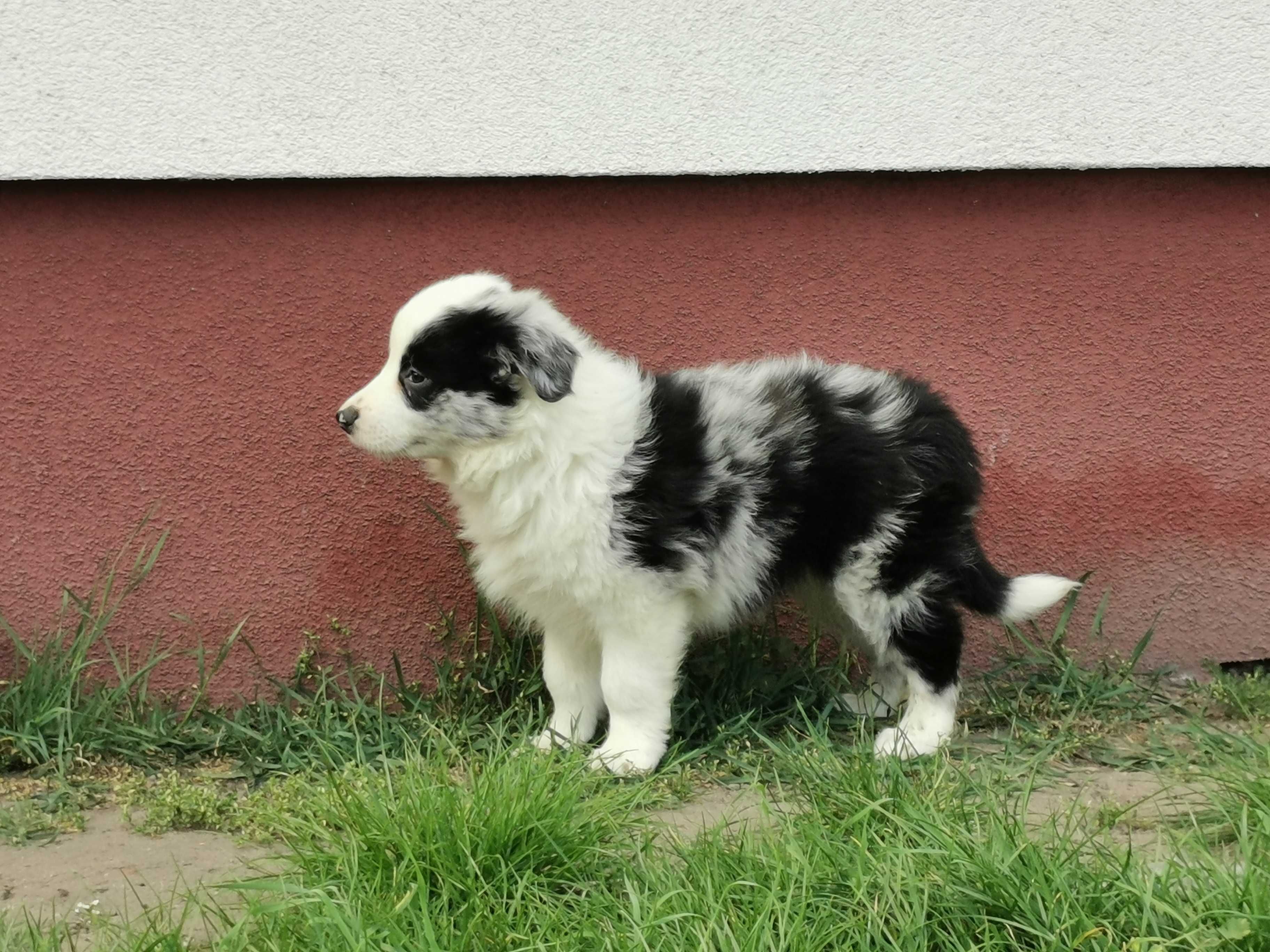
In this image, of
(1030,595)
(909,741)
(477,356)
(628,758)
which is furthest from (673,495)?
(1030,595)

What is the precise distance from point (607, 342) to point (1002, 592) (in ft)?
4.90

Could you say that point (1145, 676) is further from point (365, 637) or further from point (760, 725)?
point (365, 637)

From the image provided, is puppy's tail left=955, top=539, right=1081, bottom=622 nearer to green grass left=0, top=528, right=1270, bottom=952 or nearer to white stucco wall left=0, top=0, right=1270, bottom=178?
green grass left=0, top=528, right=1270, bottom=952

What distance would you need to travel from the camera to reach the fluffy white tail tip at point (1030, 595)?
3670mm

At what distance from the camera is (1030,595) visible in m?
3.67

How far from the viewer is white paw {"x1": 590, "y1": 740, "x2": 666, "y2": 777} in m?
3.42

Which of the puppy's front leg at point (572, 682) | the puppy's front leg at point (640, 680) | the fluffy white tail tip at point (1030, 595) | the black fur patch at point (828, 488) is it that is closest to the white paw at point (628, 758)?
the puppy's front leg at point (640, 680)

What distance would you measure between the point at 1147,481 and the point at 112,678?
3.55m

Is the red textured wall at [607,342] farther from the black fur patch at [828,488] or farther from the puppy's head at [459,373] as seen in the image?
the puppy's head at [459,373]

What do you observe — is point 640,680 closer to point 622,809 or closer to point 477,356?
point 622,809

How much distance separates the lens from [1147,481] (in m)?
4.29

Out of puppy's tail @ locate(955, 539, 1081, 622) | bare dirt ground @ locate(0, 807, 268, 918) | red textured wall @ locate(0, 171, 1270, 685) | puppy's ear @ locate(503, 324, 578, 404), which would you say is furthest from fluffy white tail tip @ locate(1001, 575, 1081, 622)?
bare dirt ground @ locate(0, 807, 268, 918)

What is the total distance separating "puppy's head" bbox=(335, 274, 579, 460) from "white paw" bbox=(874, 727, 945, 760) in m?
1.40

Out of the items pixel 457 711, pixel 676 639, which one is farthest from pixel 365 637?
pixel 676 639
